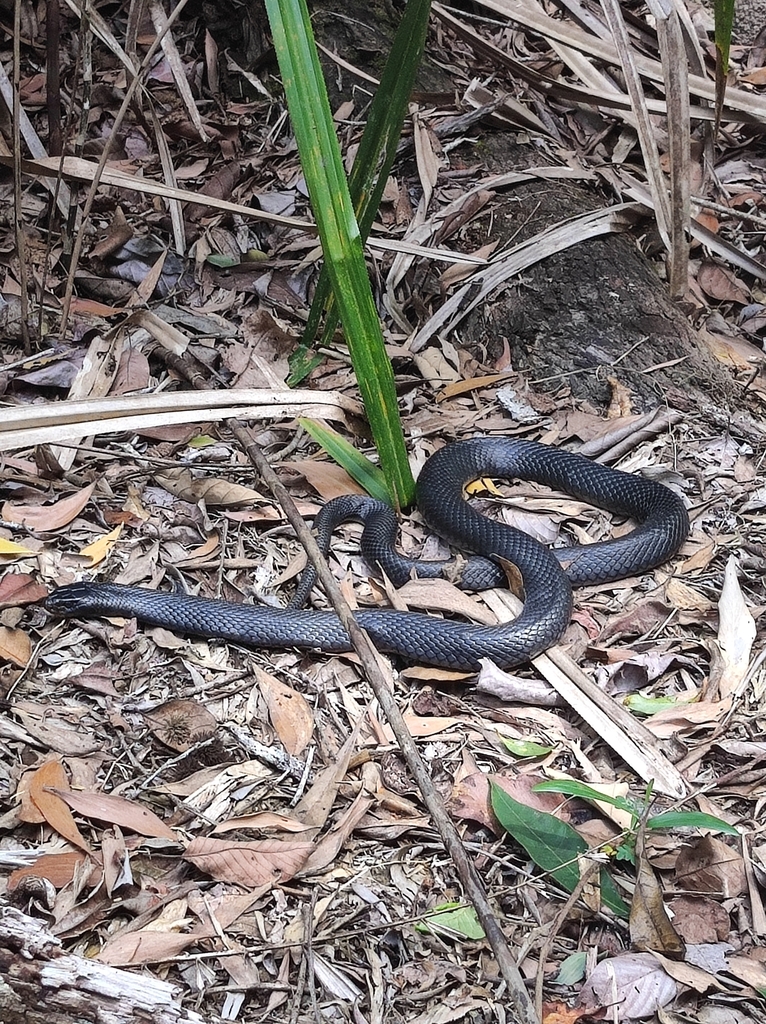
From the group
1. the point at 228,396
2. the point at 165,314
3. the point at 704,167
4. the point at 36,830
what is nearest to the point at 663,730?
the point at 228,396

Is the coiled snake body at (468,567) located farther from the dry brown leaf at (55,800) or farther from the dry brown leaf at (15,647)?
the dry brown leaf at (55,800)

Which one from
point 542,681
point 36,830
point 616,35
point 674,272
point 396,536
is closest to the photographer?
point 36,830

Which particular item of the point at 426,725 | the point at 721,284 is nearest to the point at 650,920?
the point at 426,725

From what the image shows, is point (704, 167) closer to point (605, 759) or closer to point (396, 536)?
point (396, 536)

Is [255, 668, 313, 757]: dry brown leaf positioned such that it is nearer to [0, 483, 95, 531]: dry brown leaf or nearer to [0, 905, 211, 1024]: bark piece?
[0, 483, 95, 531]: dry brown leaf

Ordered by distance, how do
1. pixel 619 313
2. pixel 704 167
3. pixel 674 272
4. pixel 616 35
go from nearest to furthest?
pixel 616 35 < pixel 674 272 < pixel 619 313 < pixel 704 167
